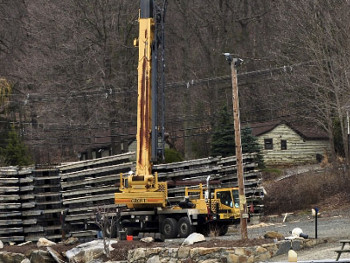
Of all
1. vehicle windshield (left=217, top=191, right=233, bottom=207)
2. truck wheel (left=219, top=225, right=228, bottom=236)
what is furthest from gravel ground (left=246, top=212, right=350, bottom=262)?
vehicle windshield (left=217, top=191, right=233, bottom=207)

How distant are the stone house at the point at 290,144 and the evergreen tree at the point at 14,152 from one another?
1458cm

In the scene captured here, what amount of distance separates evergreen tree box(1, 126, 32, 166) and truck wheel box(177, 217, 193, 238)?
1804 centimetres

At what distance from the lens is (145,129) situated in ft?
115

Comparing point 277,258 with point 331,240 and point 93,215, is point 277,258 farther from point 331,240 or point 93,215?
point 93,215

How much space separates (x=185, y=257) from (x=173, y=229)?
6.03 meters

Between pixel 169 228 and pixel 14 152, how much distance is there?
18.4 metres

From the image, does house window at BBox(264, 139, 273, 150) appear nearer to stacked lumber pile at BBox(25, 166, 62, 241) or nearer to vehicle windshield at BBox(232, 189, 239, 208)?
stacked lumber pile at BBox(25, 166, 62, 241)

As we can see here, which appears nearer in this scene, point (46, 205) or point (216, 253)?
point (216, 253)

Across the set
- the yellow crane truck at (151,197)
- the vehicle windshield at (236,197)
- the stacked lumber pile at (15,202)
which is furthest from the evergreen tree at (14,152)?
the vehicle windshield at (236,197)

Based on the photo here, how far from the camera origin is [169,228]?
112 feet

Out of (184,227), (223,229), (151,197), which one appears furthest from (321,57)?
(184,227)

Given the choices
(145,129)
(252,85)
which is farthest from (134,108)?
(145,129)

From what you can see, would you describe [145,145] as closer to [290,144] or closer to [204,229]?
[204,229]

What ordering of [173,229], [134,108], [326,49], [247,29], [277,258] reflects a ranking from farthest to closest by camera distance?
[247,29] → [134,108] → [326,49] → [173,229] → [277,258]
